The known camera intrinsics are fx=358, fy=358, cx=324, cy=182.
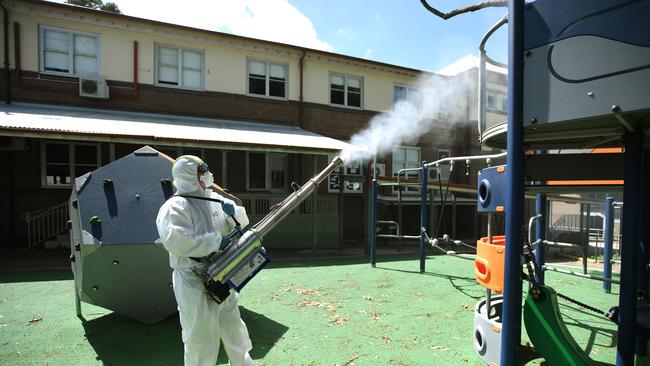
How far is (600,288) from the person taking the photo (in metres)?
6.66

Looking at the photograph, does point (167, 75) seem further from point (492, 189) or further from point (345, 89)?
point (492, 189)

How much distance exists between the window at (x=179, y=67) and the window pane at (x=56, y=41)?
254 cm

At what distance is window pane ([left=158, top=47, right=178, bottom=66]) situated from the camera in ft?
39.0

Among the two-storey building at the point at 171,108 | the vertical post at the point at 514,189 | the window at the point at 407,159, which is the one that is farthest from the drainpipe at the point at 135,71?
the vertical post at the point at 514,189

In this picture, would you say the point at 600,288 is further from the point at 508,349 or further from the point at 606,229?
the point at 508,349

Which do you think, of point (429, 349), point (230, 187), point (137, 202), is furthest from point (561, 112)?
point (230, 187)

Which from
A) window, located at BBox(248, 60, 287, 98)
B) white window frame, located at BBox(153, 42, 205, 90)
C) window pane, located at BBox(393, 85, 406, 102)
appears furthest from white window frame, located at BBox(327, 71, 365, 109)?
white window frame, located at BBox(153, 42, 205, 90)

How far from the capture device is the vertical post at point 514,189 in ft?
6.25

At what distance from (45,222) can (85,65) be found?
16.0 feet

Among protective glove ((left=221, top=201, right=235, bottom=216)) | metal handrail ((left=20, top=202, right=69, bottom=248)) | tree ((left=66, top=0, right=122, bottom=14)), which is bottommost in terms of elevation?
metal handrail ((left=20, top=202, right=69, bottom=248))

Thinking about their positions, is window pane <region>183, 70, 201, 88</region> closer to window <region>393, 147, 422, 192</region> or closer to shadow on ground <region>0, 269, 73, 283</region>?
shadow on ground <region>0, 269, 73, 283</region>

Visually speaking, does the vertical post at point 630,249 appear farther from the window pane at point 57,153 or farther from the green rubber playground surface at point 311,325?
the window pane at point 57,153

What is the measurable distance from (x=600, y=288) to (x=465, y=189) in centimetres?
328

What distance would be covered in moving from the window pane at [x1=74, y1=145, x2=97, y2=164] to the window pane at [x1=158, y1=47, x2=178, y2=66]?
11.5ft
